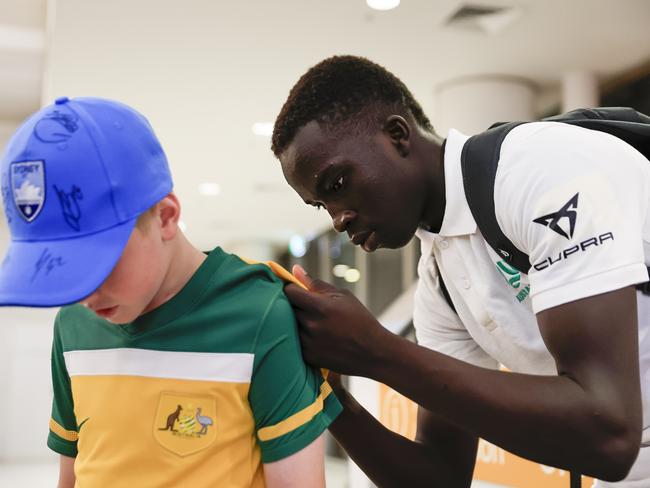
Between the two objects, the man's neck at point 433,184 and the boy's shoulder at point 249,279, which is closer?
the boy's shoulder at point 249,279

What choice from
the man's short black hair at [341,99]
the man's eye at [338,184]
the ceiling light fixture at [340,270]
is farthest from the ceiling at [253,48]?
the ceiling light fixture at [340,270]

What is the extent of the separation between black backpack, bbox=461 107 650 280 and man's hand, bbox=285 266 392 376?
34cm

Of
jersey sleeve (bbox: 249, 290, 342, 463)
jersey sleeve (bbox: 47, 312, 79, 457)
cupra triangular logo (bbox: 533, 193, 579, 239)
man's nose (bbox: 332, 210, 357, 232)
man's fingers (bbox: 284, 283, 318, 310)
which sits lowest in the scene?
jersey sleeve (bbox: 47, 312, 79, 457)

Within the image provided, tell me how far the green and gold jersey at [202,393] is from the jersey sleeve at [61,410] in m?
0.11

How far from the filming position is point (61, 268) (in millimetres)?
1082

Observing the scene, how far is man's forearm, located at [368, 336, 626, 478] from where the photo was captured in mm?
1210

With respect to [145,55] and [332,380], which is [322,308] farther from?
[145,55]

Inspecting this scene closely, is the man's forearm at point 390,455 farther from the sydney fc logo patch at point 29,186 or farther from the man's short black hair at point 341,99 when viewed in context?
the sydney fc logo patch at point 29,186

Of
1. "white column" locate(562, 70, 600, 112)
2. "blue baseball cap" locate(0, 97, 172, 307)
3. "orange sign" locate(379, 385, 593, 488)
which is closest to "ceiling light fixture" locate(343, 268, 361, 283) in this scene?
"white column" locate(562, 70, 600, 112)

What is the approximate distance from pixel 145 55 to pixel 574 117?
4982 millimetres

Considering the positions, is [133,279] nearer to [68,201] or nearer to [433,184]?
[68,201]

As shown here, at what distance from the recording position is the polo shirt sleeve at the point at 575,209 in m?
1.26

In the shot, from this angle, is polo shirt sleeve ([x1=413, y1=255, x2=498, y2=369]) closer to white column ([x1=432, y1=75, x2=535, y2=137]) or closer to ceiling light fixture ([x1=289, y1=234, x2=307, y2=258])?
white column ([x1=432, y1=75, x2=535, y2=137])

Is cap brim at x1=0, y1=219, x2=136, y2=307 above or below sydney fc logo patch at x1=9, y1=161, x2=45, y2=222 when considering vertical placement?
below
